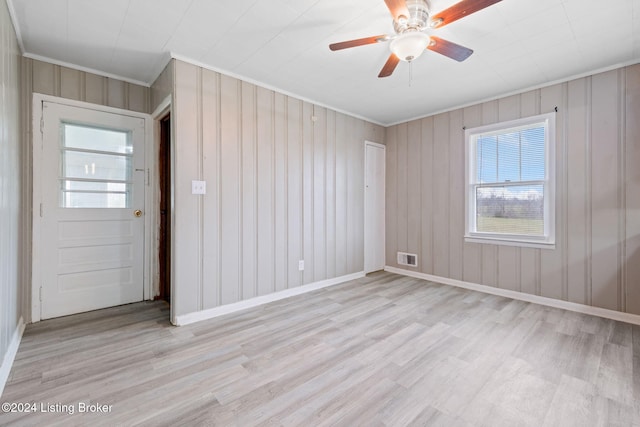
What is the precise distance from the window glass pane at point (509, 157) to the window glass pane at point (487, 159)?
58 millimetres

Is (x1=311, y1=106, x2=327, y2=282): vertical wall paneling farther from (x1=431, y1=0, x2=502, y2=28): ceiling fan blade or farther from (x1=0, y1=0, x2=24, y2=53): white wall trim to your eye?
(x1=0, y1=0, x2=24, y2=53): white wall trim

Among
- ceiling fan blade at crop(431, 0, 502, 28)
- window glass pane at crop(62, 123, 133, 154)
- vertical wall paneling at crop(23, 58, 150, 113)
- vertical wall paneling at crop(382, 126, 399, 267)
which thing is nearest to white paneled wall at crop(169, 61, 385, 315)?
vertical wall paneling at crop(23, 58, 150, 113)

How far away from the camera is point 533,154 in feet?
11.2

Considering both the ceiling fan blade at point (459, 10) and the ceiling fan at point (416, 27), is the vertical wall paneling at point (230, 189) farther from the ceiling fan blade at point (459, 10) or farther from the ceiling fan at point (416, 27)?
the ceiling fan blade at point (459, 10)

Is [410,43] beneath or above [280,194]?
above

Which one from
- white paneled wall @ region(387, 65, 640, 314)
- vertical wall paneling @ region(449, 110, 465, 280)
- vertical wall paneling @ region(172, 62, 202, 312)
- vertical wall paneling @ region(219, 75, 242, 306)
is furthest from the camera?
vertical wall paneling @ region(449, 110, 465, 280)

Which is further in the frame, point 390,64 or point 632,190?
point 632,190

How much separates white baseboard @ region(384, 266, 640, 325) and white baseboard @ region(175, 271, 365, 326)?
128 centimetres

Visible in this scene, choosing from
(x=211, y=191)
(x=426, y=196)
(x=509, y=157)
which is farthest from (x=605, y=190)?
(x=211, y=191)

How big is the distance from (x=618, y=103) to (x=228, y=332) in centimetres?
441

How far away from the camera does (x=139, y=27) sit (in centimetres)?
227

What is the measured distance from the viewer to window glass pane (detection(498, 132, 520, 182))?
11.6ft

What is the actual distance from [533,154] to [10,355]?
17.2 feet

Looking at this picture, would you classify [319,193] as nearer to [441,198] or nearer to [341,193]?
[341,193]
